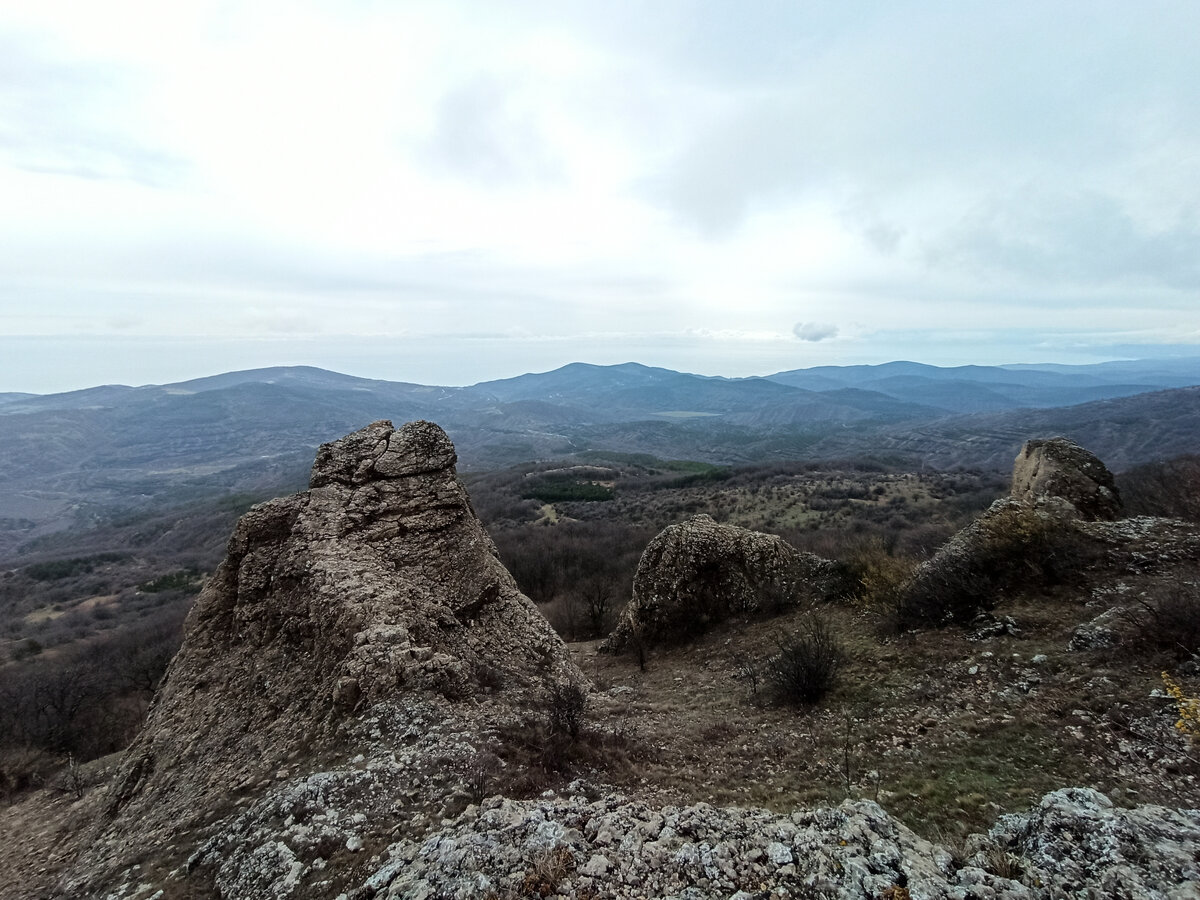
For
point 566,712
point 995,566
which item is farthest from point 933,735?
point 995,566

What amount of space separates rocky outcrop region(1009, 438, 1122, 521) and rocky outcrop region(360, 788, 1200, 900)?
11.4 m

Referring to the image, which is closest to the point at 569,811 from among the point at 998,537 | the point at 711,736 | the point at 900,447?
the point at 711,736

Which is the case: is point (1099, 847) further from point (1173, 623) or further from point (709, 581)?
point (709, 581)

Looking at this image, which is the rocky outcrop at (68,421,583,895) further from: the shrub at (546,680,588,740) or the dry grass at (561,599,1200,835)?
the dry grass at (561,599,1200,835)

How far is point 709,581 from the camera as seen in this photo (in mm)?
17297

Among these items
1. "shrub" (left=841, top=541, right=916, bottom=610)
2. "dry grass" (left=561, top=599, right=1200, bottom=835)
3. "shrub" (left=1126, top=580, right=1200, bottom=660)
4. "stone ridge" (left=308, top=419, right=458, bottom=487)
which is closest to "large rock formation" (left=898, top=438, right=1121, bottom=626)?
"dry grass" (left=561, top=599, right=1200, bottom=835)

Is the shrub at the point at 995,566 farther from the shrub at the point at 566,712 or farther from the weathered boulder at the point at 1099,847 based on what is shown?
the shrub at the point at 566,712

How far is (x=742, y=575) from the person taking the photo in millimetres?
17188

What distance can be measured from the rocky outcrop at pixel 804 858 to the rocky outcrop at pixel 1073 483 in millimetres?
11429

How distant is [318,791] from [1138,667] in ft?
35.3

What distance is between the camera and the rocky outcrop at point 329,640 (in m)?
8.09

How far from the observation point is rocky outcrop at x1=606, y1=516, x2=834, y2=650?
16.8 meters

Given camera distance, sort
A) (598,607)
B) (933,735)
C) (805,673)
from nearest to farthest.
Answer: (933,735)
(805,673)
(598,607)

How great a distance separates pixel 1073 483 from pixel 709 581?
10.2 metres
